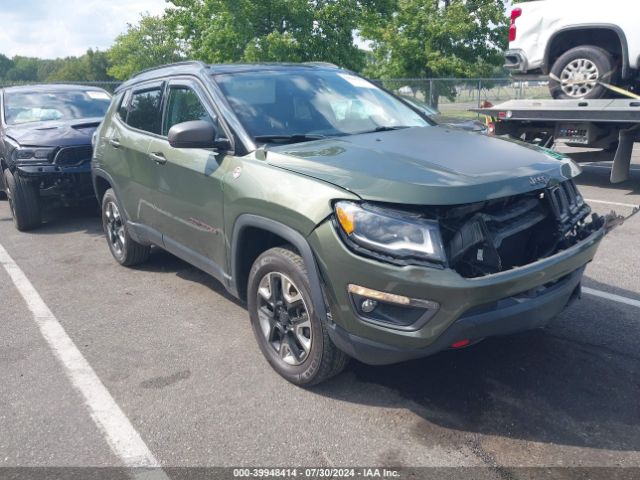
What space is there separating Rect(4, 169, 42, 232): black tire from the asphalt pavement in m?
3.02

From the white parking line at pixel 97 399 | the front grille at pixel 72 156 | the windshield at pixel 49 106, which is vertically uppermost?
the windshield at pixel 49 106

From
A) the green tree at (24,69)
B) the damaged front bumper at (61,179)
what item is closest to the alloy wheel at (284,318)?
the damaged front bumper at (61,179)

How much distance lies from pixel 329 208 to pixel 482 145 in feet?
4.04

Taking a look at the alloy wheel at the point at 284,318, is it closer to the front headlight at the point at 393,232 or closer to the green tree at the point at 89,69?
the front headlight at the point at 393,232

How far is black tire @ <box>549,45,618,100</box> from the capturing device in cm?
825

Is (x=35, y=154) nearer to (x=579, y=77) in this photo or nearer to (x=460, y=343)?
(x=460, y=343)

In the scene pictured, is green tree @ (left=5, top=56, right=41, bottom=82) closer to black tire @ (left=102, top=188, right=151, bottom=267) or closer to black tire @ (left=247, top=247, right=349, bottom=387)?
black tire @ (left=102, top=188, right=151, bottom=267)

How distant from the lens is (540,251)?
3191mm

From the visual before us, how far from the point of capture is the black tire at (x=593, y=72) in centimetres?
825

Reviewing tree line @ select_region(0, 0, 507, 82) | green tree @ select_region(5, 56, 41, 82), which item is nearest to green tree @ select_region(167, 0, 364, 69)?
tree line @ select_region(0, 0, 507, 82)

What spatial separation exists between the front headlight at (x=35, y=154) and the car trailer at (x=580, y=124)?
641cm

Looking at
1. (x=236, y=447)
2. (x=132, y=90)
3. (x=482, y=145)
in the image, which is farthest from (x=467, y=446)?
(x=132, y=90)

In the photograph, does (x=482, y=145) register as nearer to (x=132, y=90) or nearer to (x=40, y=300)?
(x=132, y=90)

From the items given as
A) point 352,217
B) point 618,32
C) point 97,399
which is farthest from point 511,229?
point 618,32
